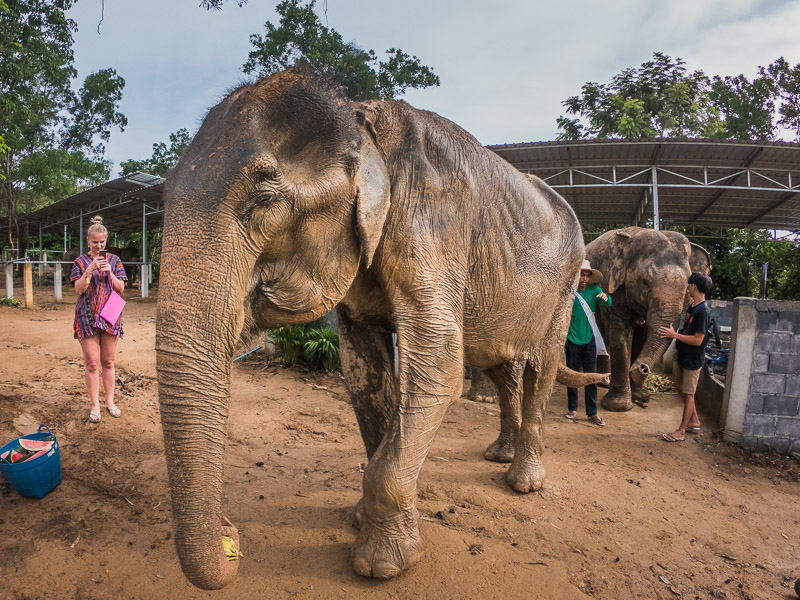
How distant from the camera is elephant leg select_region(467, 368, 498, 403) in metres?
7.21

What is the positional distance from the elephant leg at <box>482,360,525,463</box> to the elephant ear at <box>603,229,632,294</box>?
362cm

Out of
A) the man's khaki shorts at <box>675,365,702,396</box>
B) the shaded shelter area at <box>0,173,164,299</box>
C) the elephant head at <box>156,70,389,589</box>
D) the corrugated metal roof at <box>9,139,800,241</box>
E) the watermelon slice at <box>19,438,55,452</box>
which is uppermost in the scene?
the corrugated metal roof at <box>9,139,800,241</box>

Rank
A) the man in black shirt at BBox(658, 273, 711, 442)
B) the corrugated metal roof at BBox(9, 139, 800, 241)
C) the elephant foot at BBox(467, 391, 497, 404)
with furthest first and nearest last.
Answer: the corrugated metal roof at BBox(9, 139, 800, 241) < the elephant foot at BBox(467, 391, 497, 404) < the man in black shirt at BBox(658, 273, 711, 442)

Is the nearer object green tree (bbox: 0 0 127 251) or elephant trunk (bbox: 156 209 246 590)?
elephant trunk (bbox: 156 209 246 590)

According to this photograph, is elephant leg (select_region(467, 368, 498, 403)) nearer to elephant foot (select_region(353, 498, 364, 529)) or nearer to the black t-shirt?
the black t-shirt

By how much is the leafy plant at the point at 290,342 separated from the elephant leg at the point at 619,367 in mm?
4484

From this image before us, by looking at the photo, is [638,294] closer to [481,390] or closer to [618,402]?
[618,402]

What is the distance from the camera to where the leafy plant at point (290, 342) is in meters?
7.70

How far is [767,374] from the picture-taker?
516 cm

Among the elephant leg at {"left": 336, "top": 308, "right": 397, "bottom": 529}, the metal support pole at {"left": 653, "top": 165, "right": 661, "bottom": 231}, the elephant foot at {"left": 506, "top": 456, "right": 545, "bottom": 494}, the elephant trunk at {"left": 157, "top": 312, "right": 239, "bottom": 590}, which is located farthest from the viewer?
the metal support pole at {"left": 653, "top": 165, "right": 661, "bottom": 231}

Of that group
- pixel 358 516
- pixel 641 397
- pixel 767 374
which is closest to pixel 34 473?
pixel 358 516

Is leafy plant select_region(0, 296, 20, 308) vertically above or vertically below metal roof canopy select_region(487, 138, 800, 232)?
below

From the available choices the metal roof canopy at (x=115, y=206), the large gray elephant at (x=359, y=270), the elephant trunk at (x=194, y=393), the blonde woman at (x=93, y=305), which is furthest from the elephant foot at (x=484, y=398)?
the metal roof canopy at (x=115, y=206)

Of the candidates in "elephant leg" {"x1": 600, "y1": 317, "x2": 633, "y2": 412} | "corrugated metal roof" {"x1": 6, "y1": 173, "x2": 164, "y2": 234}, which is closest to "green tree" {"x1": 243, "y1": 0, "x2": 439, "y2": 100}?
"corrugated metal roof" {"x1": 6, "y1": 173, "x2": 164, "y2": 234}
